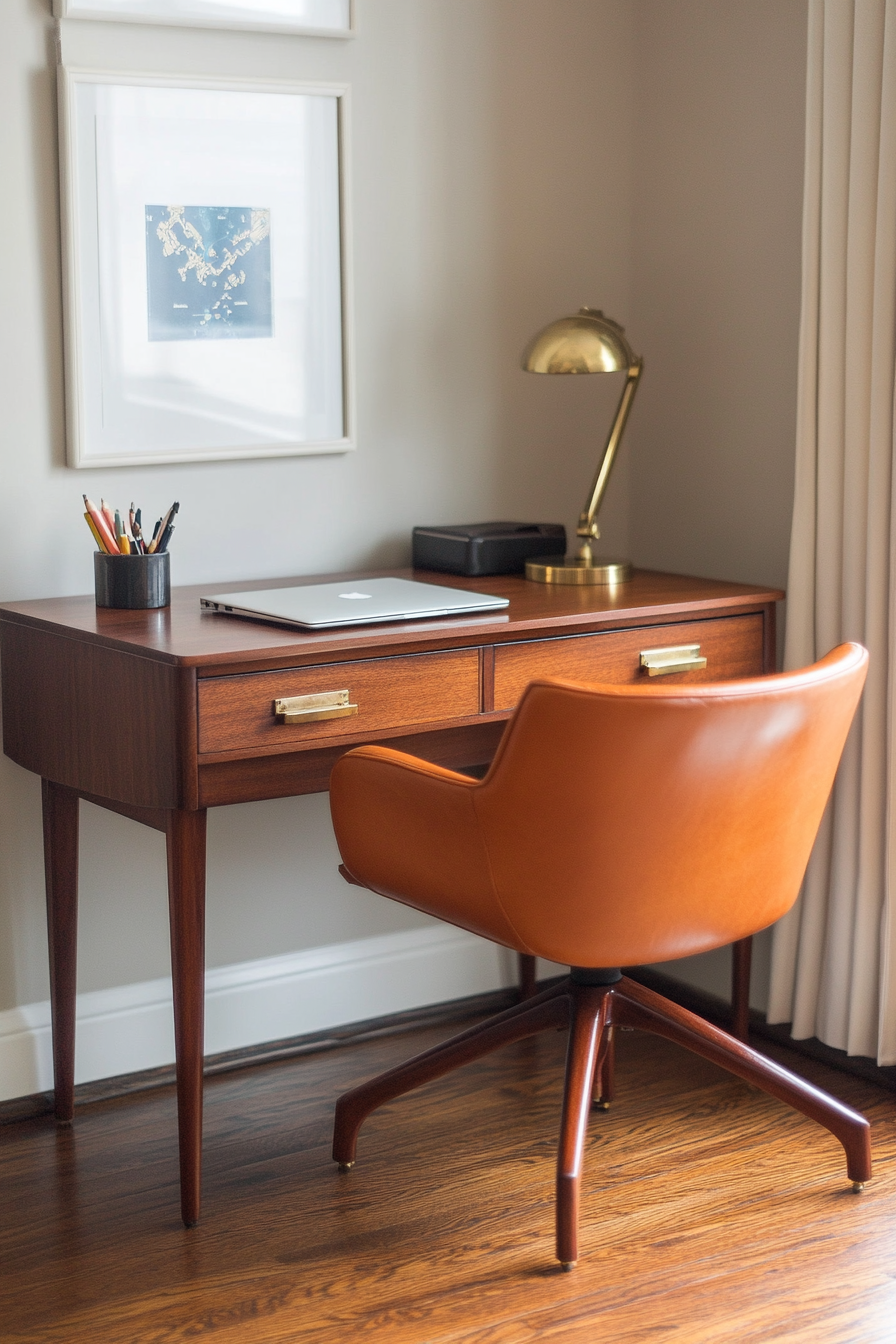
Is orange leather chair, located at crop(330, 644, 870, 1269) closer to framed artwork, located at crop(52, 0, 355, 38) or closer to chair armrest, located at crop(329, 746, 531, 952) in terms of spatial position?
chair armrest, located at crop(329, 746, 531, 952)

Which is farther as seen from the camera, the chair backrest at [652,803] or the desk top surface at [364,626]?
the desk top surface at [364,626]

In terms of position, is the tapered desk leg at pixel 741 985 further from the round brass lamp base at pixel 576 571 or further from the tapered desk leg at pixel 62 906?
the tapered desk leg at pixel 62 906

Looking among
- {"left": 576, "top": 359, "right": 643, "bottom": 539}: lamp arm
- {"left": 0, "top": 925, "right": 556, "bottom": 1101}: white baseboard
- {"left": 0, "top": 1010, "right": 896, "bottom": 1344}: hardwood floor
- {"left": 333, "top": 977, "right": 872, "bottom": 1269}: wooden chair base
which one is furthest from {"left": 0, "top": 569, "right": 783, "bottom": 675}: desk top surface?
{"left": 0, "top": 1010, "right": 896, "bottom": 1344}: hardwood floor

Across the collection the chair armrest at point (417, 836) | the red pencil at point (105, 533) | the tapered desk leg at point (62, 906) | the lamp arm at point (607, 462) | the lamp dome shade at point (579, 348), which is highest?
the lamp dome shade at point (579, 348)

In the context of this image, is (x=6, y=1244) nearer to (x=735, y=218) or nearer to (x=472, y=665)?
(x=472, y=665)

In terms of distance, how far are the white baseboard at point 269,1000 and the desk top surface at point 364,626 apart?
2.13ft

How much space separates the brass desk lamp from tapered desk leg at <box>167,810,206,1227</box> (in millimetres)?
793

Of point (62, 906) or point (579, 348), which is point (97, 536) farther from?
point (579, 348)

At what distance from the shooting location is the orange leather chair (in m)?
1.68

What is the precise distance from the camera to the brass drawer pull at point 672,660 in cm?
219

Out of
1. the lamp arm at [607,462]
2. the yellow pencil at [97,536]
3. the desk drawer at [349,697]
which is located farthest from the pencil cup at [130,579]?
the lamp arm at [607,462]

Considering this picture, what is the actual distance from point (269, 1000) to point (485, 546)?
0.84m

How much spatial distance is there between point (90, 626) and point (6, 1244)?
806 mm

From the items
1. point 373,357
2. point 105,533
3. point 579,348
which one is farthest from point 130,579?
point 579,348
